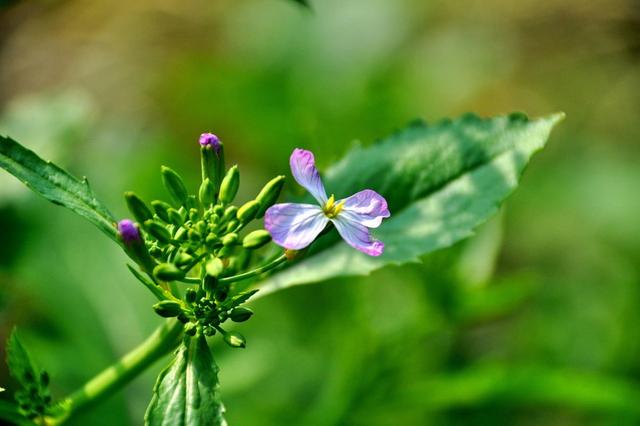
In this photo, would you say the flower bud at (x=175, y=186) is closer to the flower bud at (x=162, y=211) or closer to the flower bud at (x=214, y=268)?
the flower bud at (x=162, y=211)

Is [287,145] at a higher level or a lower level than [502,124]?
higher

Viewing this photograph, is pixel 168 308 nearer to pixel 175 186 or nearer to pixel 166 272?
pixel 166 272

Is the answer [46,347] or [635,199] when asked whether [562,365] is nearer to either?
[635,199]

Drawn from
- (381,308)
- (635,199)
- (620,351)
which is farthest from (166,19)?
(620,351)

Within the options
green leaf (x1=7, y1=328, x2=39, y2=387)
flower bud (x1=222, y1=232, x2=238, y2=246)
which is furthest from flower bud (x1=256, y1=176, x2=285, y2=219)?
green leaf (x1=7, y1=328, x2=39, y2=387)

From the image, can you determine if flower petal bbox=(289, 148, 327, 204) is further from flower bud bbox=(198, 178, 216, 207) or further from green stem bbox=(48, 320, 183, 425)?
green stem bbox=(48, 320, 183, 425)

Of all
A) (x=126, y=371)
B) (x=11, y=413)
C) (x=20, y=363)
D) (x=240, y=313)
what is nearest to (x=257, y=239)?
(x=240, y=313)
